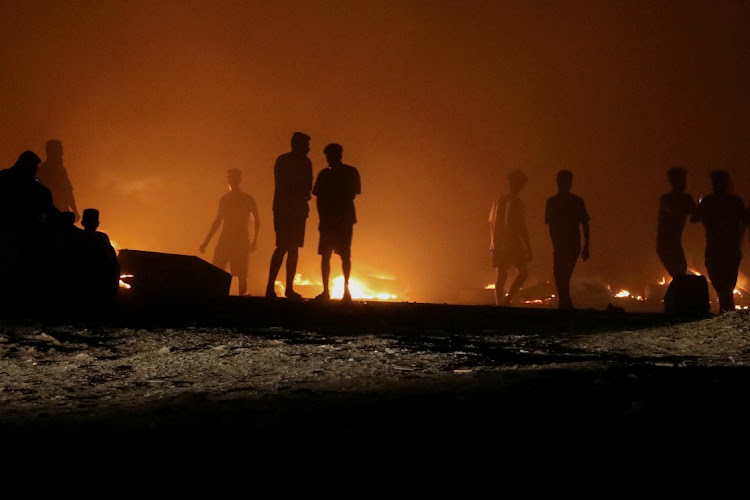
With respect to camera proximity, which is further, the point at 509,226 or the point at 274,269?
the point at 509,226

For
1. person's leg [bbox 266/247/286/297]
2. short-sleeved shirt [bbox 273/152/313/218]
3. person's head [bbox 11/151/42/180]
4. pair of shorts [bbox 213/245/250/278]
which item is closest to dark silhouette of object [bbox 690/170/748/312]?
short-sleeved shirt [bbox 273/152/313/218]

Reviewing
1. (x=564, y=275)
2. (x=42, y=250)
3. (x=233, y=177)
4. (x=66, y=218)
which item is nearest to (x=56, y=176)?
(x=233, y=177)

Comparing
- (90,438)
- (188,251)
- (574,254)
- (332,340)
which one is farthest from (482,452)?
(188,251)

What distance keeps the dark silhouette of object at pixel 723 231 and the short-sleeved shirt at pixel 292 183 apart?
17.0 ft

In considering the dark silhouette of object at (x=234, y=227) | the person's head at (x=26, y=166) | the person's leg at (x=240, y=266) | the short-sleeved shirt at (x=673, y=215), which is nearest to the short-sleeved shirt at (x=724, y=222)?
the short-sleeved shirt at (x=673, y=215)

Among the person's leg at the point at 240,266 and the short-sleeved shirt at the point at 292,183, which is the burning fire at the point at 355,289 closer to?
the person's leg at the point at 240,266

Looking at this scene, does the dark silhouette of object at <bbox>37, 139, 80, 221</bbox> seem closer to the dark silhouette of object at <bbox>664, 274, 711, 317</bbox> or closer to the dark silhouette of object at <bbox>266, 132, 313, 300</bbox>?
the dark silhouette of object at <bbox>266, 132, 313, 300</bbox>

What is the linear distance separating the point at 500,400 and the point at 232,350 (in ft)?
7.00

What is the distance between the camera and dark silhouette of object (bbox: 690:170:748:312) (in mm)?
7766

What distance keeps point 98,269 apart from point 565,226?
5.87 meters

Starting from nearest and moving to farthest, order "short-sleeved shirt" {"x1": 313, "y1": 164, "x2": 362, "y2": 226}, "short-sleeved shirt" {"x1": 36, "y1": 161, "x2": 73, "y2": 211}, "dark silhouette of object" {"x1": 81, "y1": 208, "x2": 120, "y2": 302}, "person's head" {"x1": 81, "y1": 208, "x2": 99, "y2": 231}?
"dark silhouette of object" {"x1": 81, "y1": 208, "x2": 120, "y2": 302}, "person's head" {"x1": 81, "y1": 208, "x2": 99, "y2": 231}, "short-sleeved shirt" {"x1": 313, "y1": 164, "x2": 362, "y2": 226}, "short-sleeved shirt" {"x1": 36, "y1": 161, "x2": 73, "y2": 211}

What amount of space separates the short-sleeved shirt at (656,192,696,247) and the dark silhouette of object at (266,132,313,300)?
189 inches

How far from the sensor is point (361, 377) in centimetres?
288

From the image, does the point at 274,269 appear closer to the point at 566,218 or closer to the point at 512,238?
the point at 566,218
